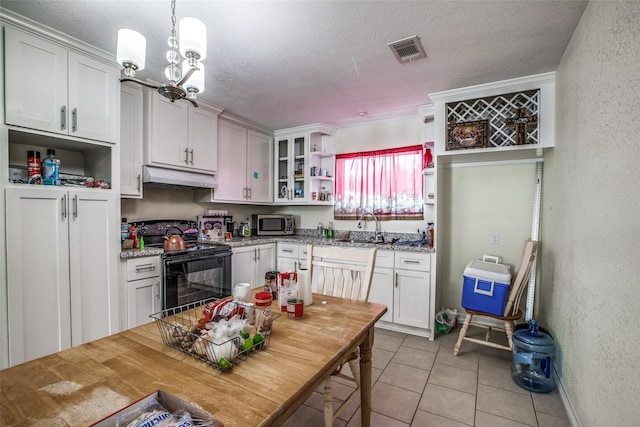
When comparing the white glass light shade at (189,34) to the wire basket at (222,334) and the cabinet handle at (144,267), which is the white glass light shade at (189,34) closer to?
the wire basket at (222,334)

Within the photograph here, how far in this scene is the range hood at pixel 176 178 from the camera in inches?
106

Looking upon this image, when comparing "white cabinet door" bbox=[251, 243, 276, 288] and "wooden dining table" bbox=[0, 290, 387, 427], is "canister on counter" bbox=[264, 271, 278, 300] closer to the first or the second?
"wooden dining table" bbox=[0, 290, 387, 427]

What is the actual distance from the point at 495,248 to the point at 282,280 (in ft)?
8.85

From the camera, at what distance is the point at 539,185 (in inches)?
111

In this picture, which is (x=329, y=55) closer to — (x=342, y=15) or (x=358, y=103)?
(x=342, y=15)

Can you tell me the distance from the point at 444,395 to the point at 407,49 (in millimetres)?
2490

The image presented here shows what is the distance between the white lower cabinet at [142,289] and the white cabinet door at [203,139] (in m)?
1.14

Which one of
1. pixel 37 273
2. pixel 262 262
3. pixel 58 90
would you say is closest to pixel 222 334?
pixel 37 273

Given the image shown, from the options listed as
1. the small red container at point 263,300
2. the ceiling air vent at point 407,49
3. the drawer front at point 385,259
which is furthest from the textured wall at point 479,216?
the small red container at point 263,300

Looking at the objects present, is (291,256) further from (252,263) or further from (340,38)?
(340,38)

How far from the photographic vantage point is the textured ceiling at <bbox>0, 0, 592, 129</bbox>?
170cm

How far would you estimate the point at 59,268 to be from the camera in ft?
6.48

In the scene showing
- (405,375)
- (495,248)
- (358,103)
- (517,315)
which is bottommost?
(405,375)

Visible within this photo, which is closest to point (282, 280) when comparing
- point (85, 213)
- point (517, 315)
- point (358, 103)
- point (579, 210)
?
point (85, 213)
